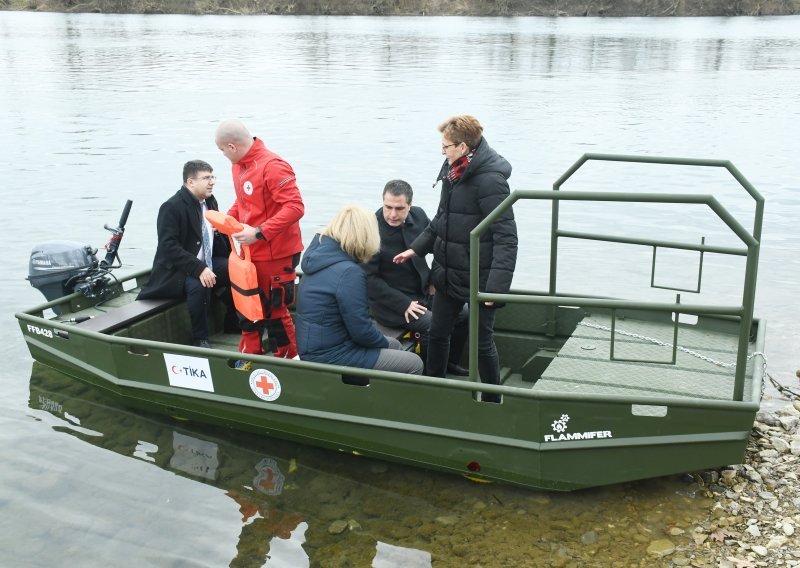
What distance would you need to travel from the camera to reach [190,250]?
7.62 metres

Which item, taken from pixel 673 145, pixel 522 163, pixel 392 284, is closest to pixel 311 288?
pixel 392 284

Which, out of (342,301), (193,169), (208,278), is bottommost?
(208,278)

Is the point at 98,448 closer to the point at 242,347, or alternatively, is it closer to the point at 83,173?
the point at 242,347

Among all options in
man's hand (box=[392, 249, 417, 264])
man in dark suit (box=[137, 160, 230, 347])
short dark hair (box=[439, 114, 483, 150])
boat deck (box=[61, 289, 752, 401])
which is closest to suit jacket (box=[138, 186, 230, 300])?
man in dark suit (box=[137, 160, 230, 347])

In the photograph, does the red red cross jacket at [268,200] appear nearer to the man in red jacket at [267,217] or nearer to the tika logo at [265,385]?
the man in red jacket at [267,217]

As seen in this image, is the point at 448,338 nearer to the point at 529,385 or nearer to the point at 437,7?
the point at 529,385

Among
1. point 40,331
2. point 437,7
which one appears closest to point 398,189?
point 40,331

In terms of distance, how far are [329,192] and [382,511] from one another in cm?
1104

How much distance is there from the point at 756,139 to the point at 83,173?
15.4 metres

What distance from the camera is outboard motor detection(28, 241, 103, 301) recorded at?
7945mm

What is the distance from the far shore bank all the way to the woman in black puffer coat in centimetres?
7787

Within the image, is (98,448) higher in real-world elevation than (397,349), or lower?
lower

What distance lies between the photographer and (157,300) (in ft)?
25.1

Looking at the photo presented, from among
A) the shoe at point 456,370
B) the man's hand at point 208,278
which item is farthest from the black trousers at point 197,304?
the shoe at point 456,370
